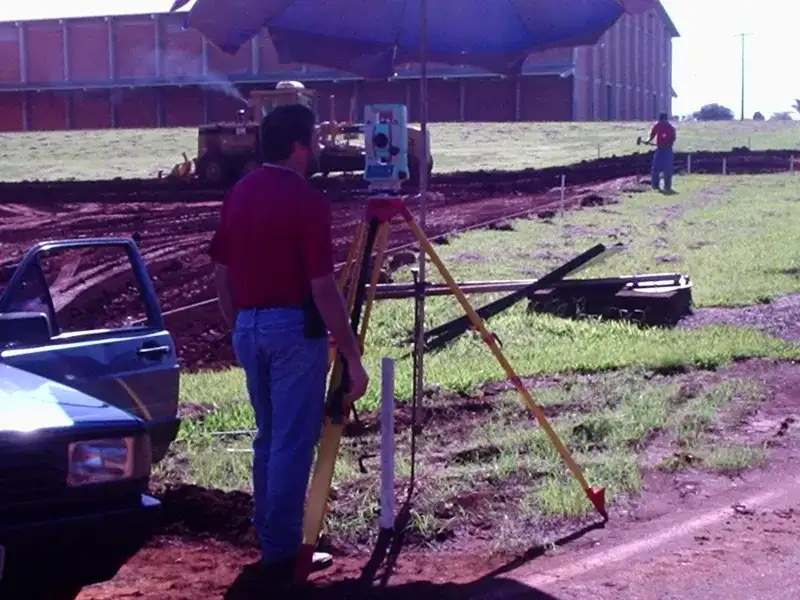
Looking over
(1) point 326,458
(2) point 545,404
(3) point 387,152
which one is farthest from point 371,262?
(2) point 545,404

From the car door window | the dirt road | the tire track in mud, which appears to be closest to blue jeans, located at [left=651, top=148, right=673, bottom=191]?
the tire track in mud

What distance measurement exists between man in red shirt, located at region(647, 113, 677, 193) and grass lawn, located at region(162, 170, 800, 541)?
11508 mm

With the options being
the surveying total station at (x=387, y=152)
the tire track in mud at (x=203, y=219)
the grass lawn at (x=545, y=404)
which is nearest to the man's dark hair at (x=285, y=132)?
the surveying total station at (x=387, y=152)

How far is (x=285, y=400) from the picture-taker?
17.9 ft

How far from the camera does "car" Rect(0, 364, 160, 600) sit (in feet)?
15.4

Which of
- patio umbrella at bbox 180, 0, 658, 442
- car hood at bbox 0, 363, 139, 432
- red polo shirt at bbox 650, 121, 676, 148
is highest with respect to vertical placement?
patio umbrella at bbox 180, 0, 658, 442

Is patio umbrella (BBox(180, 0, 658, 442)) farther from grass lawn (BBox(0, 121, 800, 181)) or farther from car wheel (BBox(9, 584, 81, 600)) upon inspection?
grass lawn (BBox(0, 121, 800, 181))

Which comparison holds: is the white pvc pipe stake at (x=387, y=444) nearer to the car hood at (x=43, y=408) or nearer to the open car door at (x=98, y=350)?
the car hood at (x=43, y=408)

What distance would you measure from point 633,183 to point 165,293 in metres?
17.2

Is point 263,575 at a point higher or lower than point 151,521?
lower

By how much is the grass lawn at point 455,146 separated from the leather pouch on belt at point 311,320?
33.5 metres

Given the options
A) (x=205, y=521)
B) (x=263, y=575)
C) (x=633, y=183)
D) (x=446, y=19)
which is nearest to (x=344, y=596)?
(x=263, y=575)

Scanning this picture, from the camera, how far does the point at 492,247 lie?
20.5m

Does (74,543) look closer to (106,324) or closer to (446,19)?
(446,19)
